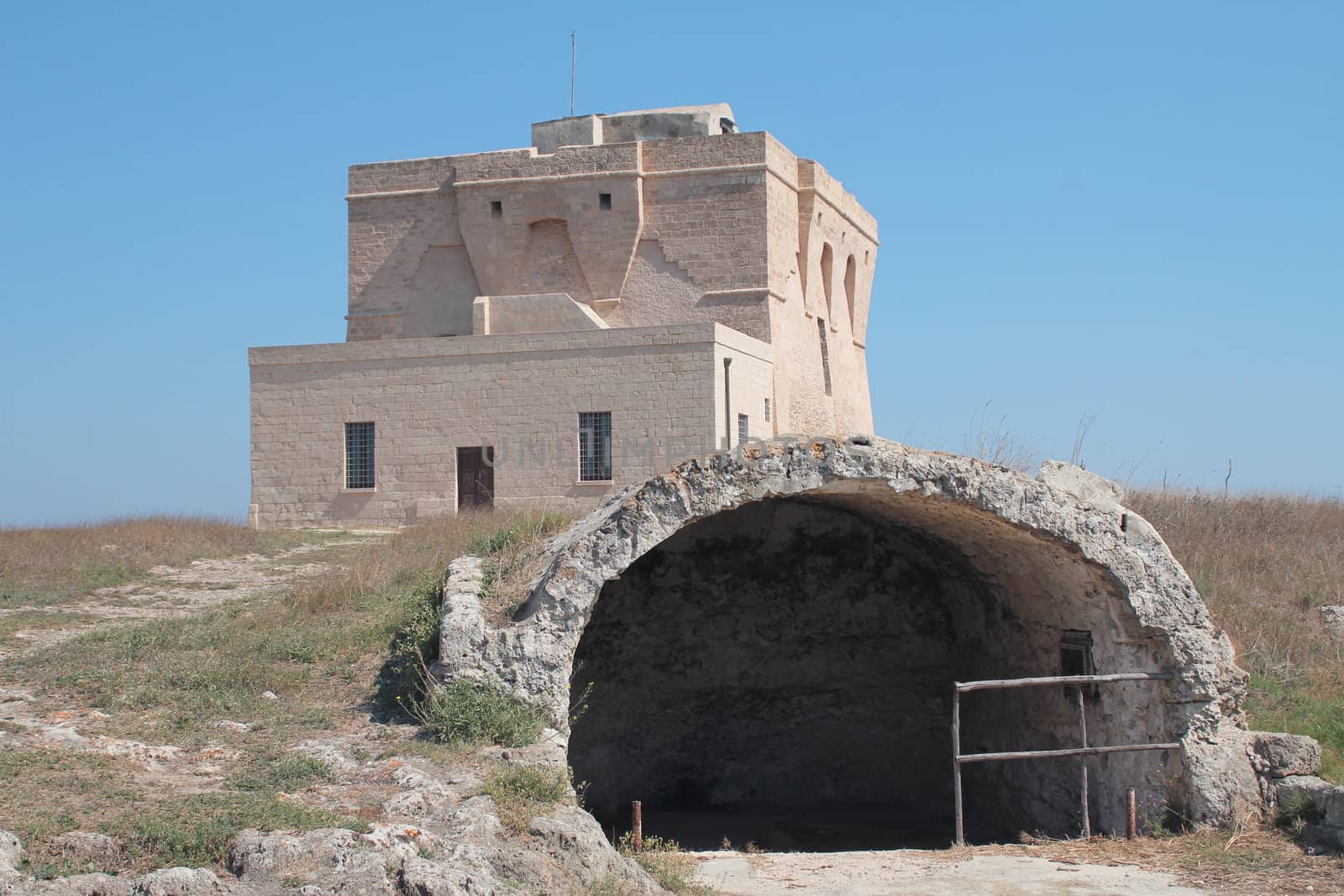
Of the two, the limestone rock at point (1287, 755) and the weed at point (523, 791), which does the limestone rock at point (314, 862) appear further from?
the limestone rock at point (1287, 755)

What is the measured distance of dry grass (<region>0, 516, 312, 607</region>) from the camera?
15.9 meters

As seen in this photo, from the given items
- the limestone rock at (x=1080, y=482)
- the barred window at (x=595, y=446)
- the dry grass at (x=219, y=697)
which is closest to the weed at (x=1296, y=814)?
the limestone rock at (x=1080, y=482)

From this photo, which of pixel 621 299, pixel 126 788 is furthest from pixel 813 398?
pixel 126 788

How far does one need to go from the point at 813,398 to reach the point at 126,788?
2677 cm

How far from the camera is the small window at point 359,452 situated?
26.8 meters

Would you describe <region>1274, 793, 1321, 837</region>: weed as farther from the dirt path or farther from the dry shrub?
the dry shrub

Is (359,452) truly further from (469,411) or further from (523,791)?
(523,791)

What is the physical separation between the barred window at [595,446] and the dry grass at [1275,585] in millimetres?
11104

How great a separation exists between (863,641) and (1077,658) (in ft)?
10.5

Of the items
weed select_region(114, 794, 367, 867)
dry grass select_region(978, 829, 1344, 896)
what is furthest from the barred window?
weed select_region(114, 794, 367, 867)

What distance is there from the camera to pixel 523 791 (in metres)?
7.62

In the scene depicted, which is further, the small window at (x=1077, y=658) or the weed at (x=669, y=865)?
the small window at (x=1077, y=658)

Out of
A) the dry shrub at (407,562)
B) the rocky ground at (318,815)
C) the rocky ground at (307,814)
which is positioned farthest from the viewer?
the dry shrub at (407,562)

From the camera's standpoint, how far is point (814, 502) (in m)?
12.4
